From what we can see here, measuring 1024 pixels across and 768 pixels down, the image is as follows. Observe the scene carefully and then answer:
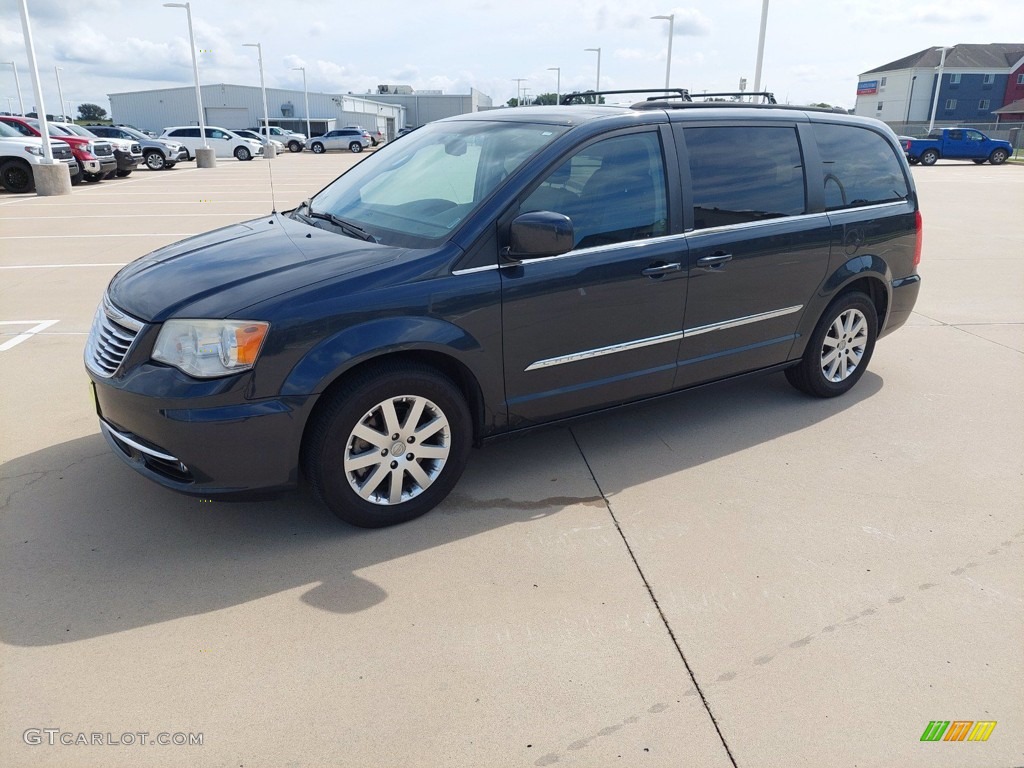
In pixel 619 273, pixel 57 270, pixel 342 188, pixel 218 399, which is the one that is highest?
pixel 342 188

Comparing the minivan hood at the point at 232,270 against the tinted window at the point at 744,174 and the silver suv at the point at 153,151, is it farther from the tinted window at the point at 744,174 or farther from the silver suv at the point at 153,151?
the silver suv at the point at 153,151

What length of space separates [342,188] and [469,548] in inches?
89.5

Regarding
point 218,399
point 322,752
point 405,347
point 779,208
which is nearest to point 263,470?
point 218,399

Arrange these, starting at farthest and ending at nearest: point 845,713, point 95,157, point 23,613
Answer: point 95,157 < point 23,613 < point 845,713

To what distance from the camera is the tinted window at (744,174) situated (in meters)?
4.17

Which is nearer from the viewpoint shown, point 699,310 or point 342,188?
point 699,310

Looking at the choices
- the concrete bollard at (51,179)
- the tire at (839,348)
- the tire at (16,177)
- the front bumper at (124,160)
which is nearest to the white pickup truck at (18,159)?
the tire at (16,177)

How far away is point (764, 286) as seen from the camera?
14.7ft

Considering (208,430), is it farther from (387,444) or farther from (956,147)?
(956,147)

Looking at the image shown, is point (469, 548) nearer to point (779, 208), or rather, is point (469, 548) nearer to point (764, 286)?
point (764, 286)

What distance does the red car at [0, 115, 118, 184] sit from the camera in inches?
730

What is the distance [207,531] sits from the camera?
3.51 meters

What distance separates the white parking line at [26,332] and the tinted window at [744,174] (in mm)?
5145

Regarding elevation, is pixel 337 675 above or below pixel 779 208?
below
